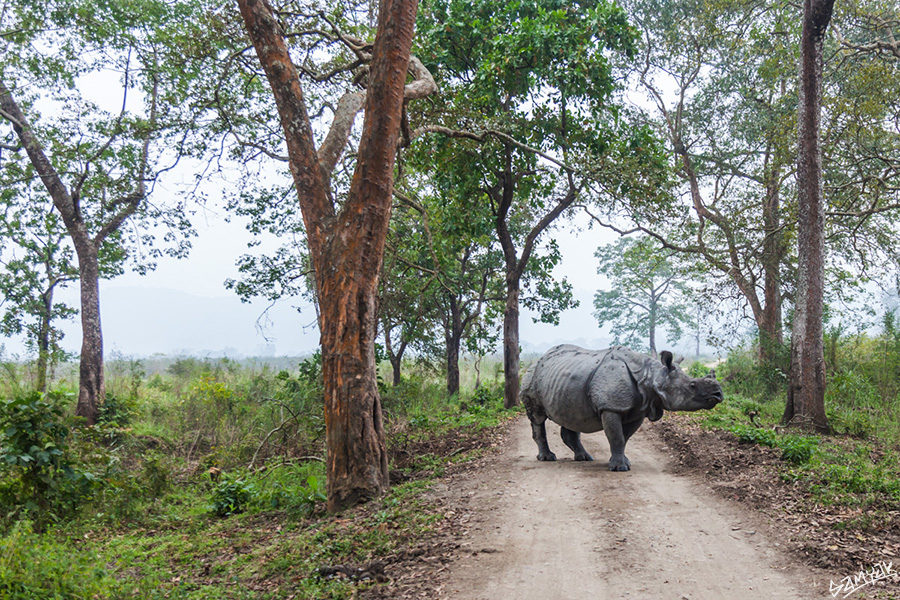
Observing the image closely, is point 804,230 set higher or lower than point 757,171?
lower

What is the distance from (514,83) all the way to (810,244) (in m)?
7.50

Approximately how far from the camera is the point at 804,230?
11.1m

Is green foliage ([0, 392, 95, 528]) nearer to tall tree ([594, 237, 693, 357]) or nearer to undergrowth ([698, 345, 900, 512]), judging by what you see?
undergrowth ([698, 345, 900, 512])

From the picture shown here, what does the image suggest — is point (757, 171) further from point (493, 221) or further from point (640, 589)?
point (640, 589)

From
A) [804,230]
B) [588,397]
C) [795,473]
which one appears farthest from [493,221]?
[795,473]

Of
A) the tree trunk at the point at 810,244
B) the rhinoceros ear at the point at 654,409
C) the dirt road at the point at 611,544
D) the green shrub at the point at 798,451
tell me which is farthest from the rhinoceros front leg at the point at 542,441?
the tree trunk at the point at 810,244

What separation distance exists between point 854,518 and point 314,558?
5.03 metres

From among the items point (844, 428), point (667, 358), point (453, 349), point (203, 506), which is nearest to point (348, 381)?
point (203, 506)

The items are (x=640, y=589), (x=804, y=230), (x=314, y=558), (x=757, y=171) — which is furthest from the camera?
(x=757, y=171)

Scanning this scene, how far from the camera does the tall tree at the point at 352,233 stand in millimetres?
7379

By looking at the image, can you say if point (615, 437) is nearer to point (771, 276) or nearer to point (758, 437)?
point (758, 437)

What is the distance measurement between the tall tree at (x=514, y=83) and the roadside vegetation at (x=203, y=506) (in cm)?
609

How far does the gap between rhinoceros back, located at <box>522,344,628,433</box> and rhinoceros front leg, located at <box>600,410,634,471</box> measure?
0.78ft

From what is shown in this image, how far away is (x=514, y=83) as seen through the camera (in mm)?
14727
